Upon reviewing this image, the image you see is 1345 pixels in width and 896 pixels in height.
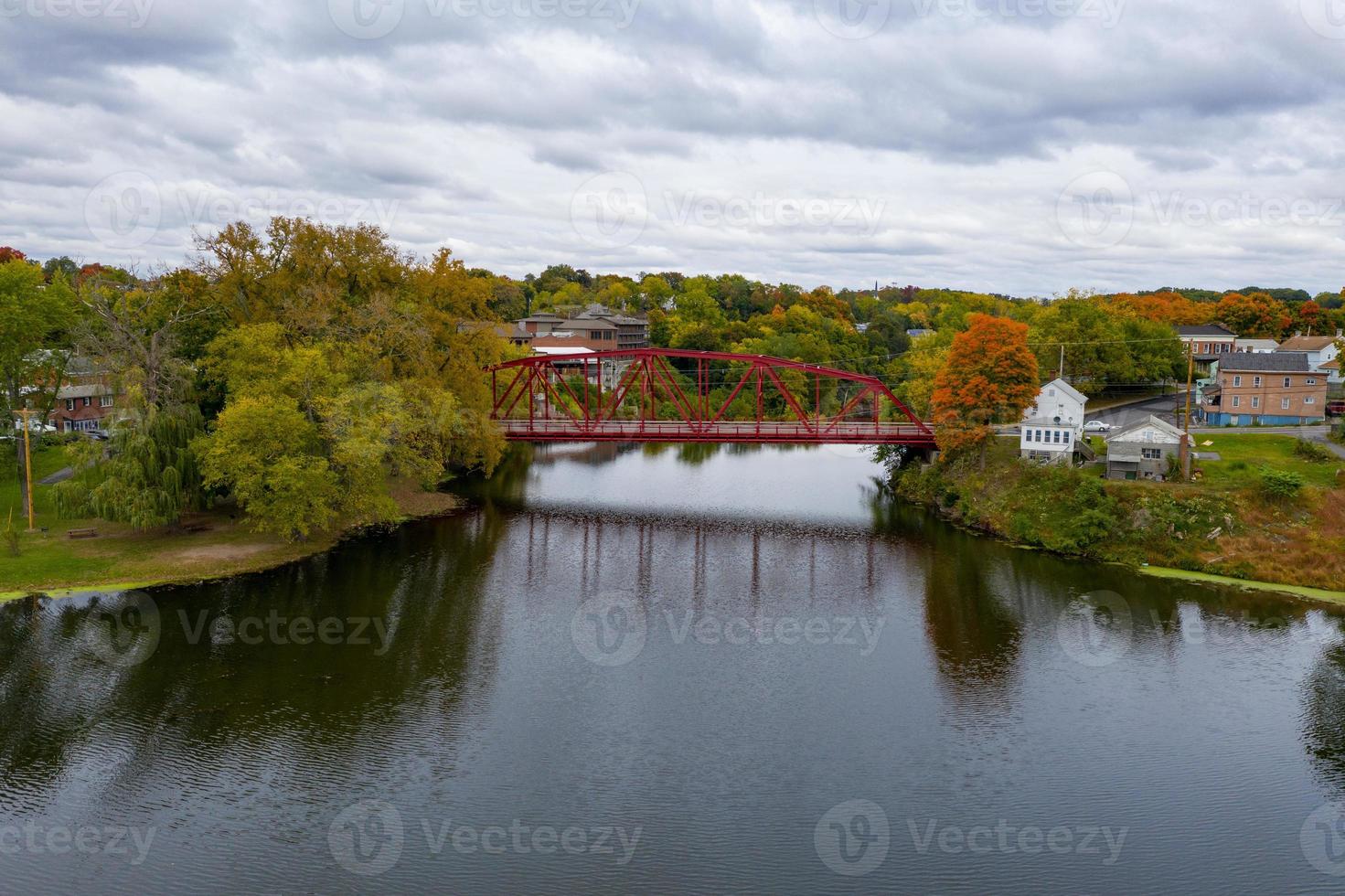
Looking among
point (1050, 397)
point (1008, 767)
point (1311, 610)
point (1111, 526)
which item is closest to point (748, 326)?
point (1050, 397)

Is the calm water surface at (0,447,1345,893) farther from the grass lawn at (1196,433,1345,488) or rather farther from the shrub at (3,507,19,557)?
the grass lawn at (1196,433,1345,488)

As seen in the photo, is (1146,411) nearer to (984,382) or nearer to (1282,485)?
(984,382)

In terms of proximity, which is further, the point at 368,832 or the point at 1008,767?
the point at 1008,767

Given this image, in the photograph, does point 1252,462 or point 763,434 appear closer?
point 1252,462

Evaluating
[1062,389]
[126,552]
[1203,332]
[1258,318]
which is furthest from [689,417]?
[1258,318]

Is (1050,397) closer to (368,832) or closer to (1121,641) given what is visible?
(1121,641)
